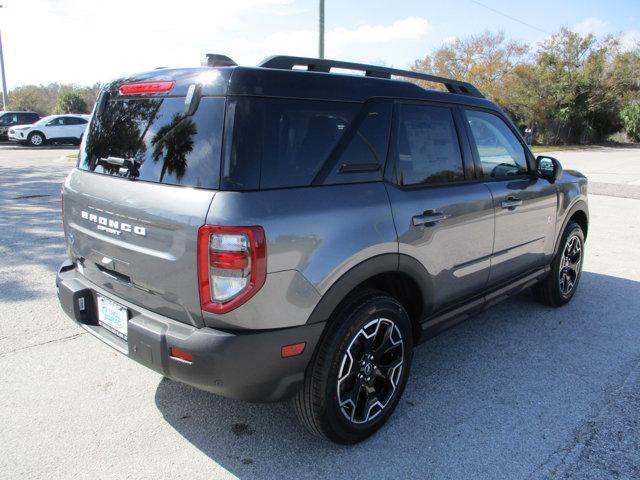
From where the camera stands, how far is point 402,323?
111 inches

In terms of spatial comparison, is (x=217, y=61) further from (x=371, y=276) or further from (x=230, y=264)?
(x=371, y=276)

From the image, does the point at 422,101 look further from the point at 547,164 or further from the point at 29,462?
the point at 29,462

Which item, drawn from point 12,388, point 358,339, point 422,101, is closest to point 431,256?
point 358,339

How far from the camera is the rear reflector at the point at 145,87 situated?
2519 millimetres

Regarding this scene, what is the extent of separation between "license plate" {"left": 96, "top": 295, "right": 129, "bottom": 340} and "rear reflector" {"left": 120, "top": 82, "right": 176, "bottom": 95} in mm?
1107

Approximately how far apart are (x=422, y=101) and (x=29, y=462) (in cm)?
285

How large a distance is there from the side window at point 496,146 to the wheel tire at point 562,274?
0.99 m

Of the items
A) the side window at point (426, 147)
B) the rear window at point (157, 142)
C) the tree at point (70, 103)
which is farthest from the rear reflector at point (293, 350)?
the tree at point (70, 103)

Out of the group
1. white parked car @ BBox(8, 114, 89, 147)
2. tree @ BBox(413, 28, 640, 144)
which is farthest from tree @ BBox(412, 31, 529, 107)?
white parked car @ BBox(8, 114, 89, 147)

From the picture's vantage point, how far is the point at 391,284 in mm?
2963

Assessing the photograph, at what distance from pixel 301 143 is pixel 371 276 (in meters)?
0.75

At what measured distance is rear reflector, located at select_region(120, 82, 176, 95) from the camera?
252 centimetres

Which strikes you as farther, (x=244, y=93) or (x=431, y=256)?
(x=431, y=256)

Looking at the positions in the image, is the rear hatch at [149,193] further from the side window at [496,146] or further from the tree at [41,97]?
the tree at [41,97]
